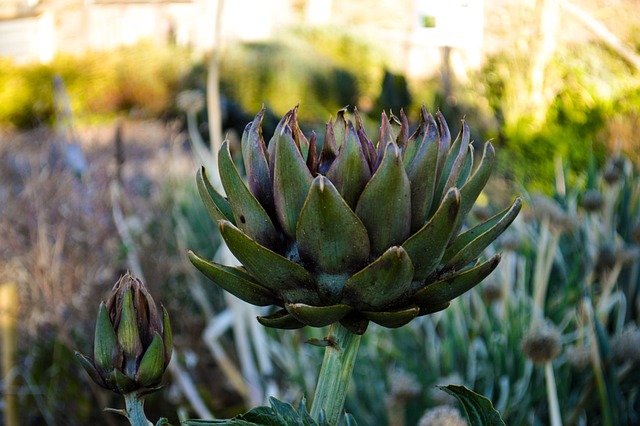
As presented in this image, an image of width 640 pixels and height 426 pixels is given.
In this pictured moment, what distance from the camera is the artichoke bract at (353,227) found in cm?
31

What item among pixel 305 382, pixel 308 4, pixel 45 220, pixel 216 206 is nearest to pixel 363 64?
pixel 308 4

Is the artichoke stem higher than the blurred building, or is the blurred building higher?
the artichoke stem

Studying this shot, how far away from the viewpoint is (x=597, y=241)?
1.63 m

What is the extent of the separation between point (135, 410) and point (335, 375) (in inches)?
3.5

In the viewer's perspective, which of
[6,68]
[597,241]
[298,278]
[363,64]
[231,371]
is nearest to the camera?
[298,278]

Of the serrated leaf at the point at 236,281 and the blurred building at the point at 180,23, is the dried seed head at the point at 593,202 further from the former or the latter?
the blurred building at the point at 180,23

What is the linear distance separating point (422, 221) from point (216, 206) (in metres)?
0.10

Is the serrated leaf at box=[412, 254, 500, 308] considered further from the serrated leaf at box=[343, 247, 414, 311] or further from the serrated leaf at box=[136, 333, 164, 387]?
the serrated leaf at box=[136, 333, 164, 387]

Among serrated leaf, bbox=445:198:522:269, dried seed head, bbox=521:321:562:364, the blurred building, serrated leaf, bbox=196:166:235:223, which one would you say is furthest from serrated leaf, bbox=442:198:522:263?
the blurred building

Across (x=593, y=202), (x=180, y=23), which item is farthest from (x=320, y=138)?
(x=180, y=23)

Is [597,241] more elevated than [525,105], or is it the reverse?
[597,241]

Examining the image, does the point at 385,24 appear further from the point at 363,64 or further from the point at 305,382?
the point at 305,382

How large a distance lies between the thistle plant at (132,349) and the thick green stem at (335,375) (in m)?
0.07

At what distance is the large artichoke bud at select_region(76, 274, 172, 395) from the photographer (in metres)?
0.32
